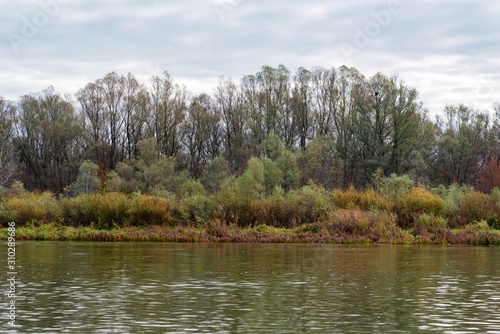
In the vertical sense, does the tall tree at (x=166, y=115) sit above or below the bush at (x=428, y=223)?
above

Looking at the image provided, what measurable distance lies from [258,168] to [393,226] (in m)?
25.8

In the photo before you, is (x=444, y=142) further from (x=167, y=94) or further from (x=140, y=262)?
(x=140, y=262)

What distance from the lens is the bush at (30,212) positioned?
48.3m

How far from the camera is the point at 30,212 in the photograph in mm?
48625

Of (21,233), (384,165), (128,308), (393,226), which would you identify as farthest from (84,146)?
(128,308)

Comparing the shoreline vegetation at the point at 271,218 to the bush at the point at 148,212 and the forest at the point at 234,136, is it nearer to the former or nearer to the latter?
the bush at the point at 148,212

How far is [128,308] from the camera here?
14391 mm

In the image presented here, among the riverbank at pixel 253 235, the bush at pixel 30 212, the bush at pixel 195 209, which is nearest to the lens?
the riverbank at pixel 253 235

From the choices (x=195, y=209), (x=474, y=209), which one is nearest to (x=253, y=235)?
(x=195, y=209)

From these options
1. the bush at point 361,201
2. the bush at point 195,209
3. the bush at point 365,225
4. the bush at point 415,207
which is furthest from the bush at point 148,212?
the bush at point 415,207

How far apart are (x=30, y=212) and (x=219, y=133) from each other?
146 ft

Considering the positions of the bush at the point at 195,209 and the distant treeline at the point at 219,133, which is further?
the distant treeline at the point at 219,133

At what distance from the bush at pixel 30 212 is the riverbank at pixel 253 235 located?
2351 millimetres

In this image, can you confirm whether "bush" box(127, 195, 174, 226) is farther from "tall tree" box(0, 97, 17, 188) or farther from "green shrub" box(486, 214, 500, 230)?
"tall tree" box(0, 97, 17, 188)
